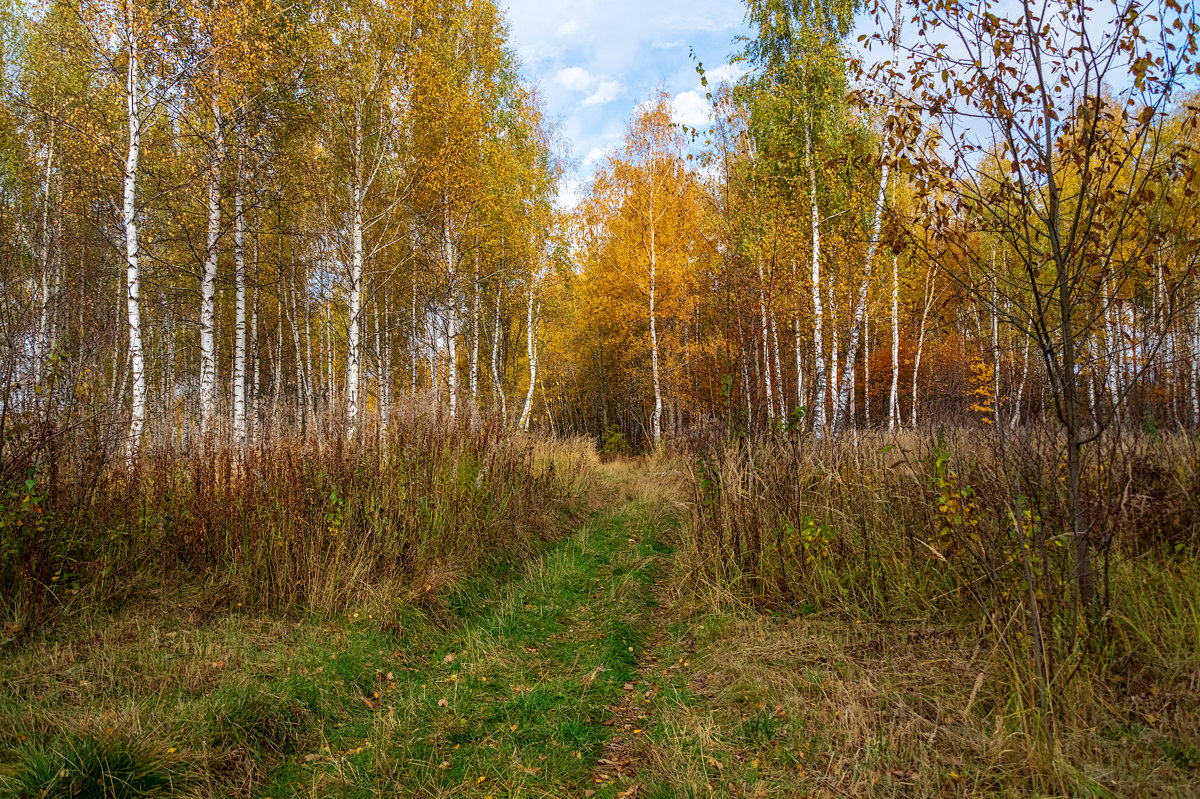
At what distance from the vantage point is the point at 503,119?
15.4 meters

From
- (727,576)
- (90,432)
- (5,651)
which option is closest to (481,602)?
(727,576)

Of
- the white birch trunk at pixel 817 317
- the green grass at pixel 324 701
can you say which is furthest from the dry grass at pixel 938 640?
the white birch trunk at pixel 817 317

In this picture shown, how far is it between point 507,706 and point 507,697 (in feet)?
0.47

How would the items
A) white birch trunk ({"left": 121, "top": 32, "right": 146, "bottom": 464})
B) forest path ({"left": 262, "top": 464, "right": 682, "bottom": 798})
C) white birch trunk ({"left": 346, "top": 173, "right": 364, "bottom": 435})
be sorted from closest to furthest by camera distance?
forest path ({"left": 262, "top": 464, "right": 682, "bottom": 798}) < white birch trunk ({"left": 121, "top": 32, "right": 146, "bottom": 464}) < white birch trunk ({"left": 346, "top": 173, "right": 364, "bottom": 435})

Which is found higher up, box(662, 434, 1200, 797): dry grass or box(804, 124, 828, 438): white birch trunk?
box(804, 124, 828, 438): white birch trunk

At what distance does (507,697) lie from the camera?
3480mm

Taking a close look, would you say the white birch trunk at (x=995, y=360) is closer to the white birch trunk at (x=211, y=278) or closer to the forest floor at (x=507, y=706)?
the forest floor at (x=507, y=706)

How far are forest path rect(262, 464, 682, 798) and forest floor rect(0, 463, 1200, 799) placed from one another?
0.01 m

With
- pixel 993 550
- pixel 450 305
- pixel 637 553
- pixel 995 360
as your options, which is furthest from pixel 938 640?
pixel 450 305

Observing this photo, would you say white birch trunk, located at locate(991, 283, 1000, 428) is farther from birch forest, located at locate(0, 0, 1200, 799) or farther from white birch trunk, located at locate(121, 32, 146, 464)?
white birch trunk, located at locate(121, 32, 146, 464)

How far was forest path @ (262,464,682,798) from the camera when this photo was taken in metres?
2.69

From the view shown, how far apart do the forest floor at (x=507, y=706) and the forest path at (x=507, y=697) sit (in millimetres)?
14

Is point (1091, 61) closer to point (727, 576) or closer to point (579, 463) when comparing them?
point (727, 576)

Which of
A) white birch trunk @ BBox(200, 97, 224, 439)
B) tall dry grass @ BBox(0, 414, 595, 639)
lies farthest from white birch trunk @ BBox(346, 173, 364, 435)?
tall dry grass @ BBox(0, 414, 595, 639)
